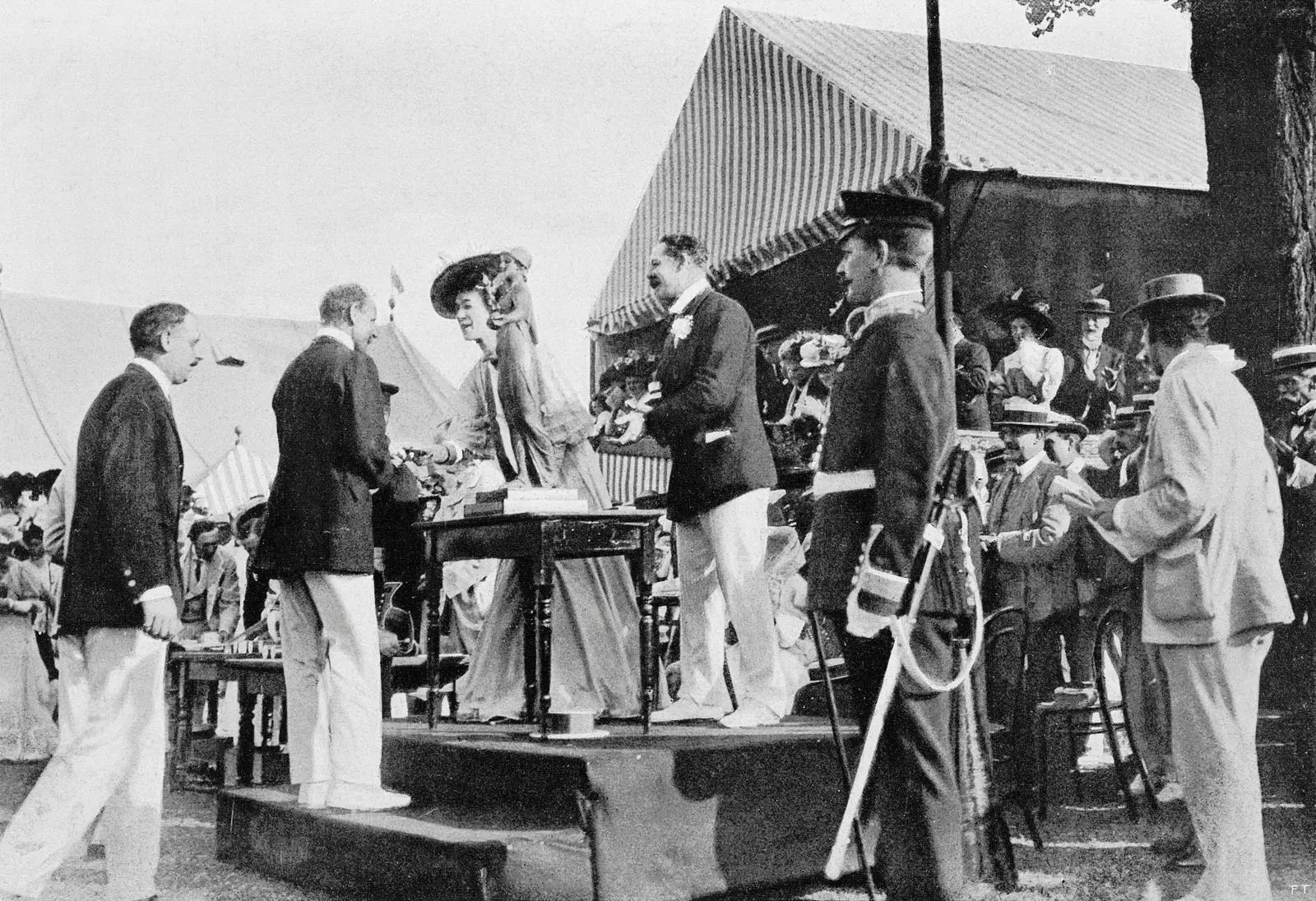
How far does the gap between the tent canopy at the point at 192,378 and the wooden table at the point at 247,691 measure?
6.97m

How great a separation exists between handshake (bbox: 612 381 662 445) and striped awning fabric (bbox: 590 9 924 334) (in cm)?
445

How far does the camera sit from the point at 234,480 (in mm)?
18875

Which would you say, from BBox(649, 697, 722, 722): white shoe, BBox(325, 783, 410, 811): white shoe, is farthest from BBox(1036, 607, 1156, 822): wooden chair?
BBox(325, 783, 410, 811): white shoe

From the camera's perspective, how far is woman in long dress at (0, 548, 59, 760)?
33.9 feet

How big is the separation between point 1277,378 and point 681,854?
4361 mm

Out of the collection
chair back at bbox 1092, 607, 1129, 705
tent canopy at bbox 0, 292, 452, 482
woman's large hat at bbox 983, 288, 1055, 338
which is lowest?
chair back at bbox 1092, 607, 1129, 705

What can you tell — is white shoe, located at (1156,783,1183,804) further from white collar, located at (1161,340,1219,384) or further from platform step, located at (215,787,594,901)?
platform step, located at (215,787,594,901)

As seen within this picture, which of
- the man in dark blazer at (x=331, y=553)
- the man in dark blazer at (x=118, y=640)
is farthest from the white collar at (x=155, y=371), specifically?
the man in dark blazer at (x=331, y=553)

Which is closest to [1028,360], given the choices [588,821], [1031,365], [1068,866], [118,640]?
[1031,365]

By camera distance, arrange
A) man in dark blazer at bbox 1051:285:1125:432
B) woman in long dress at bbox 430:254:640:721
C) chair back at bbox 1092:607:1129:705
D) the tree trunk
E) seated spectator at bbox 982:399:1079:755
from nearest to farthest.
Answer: woman in long dress at bbox 430:254:640:721
chair back at bbox 1092:607:1129:705
the tree trunk
seated spectator at bbox 982:399:1079:755
man in dark blazer at bbox 1051:285:1125:432

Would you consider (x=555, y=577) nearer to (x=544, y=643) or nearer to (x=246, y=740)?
(x=544, y=643)

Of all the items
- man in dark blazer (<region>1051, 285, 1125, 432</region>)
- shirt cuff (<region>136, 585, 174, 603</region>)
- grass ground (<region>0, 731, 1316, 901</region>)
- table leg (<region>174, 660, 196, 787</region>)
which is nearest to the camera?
shirt cuff (<region>136, 585, 174, 603</region>)

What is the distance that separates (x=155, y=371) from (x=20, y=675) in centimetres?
653

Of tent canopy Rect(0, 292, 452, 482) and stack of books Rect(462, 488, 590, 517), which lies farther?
tent canopy Rect(0, 292, 452, 482)
